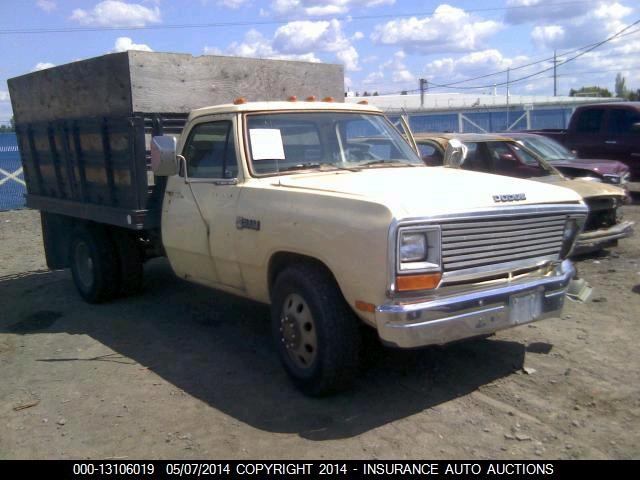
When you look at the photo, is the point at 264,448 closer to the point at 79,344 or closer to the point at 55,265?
the point at 79,344

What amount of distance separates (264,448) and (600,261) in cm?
580

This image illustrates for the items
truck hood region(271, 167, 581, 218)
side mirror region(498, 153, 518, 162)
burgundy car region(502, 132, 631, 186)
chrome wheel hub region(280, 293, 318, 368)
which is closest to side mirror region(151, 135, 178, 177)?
truck hood region(271, 167, 581, 218)

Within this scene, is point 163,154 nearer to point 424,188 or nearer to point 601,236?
point 424,188

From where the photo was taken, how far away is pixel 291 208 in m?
4.50

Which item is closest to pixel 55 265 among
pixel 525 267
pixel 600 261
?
pixel 525 267

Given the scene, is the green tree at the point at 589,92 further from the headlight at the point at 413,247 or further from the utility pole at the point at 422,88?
the headlight at the point at 413,247

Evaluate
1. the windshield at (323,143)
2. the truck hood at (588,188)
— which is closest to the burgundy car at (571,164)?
the truck hood at (588,188)

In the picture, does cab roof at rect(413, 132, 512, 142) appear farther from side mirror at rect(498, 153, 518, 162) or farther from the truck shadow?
the truck shadow

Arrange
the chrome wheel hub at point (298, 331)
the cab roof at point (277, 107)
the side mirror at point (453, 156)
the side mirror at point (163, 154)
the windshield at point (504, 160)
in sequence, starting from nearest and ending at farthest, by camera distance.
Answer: the chrome wheel hub at point (298, 331)
the cab roof at point (277, 107)
the side mirror at point (163, 154)
the side mirror at point (453, 156)
the windshield at point (504, 160)

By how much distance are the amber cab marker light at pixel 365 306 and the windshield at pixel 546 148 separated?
705cm

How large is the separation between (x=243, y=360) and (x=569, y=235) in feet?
8.90

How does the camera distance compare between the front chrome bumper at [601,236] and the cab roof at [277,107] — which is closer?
the cab roof at [277,107]

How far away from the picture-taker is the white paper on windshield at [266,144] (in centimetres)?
515
